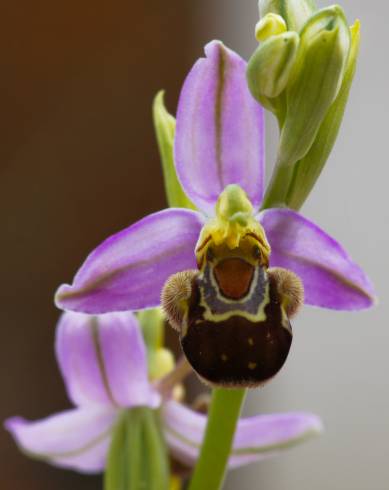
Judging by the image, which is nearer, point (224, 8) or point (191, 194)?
point (191, 194)

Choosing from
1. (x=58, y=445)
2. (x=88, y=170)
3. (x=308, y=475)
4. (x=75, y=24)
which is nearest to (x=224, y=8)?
(x=75, y=24)

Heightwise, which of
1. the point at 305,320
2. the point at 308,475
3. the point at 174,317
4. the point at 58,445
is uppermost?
the point at 174,317

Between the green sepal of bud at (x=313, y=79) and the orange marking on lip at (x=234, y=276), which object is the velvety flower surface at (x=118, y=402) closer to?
the orange marking on lip at (x=234, y=276)

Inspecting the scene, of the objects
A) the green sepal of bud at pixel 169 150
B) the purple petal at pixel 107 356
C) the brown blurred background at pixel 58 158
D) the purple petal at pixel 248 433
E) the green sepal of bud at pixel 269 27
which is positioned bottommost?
the brown blurred background at pixel 58 158

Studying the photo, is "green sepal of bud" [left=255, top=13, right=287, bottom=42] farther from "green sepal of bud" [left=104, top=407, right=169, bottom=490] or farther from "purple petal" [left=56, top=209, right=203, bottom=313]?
"green sepal of bud" [left=104, top=407, right=169, bottom=490]

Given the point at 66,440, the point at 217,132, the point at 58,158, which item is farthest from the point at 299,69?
the point at 58,158

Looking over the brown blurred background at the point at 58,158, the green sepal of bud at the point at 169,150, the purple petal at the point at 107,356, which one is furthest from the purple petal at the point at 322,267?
the brown blurred background at the point at 58,158

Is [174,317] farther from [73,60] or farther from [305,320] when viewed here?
[305,320]
